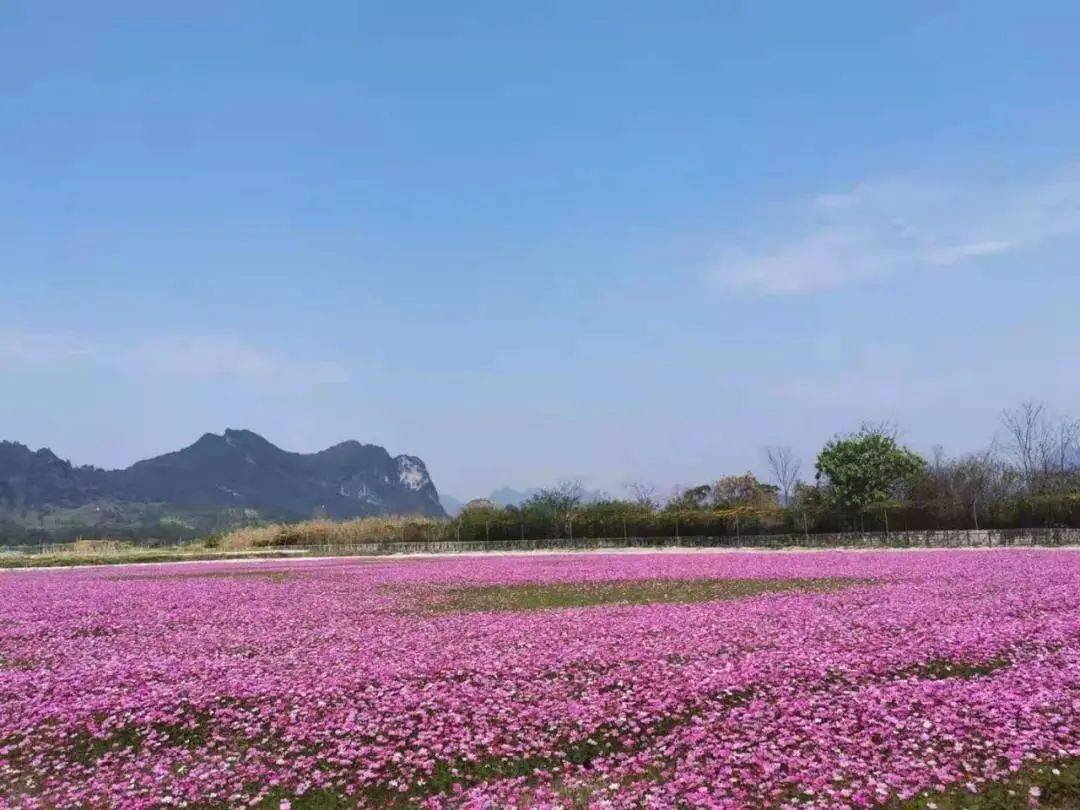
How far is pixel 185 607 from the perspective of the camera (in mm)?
20531

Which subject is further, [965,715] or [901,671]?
[901,671]

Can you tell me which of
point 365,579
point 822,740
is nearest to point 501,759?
point 822,740

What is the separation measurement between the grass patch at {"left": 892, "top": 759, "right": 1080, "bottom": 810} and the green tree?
4659 centimetres

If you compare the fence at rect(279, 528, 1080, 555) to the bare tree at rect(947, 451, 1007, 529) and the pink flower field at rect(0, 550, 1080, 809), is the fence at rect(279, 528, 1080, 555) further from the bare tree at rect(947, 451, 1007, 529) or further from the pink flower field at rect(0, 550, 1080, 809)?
the pink flower field at rect(0, 550, 1080, 809)

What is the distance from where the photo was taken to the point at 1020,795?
6.06m

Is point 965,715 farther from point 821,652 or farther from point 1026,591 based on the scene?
point 1026,591

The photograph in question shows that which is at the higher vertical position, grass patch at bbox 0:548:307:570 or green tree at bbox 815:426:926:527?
green tree at bbox 815:426:926:527

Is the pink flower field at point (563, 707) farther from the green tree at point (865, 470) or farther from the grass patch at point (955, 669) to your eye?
the green tree at point (865, 470)

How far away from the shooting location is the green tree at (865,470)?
5191cm

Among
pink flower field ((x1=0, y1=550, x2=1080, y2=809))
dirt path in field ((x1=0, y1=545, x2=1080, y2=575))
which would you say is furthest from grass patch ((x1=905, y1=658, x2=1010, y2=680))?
dirt path in field ((x1=0, y1=545, x2=1080, y2=575))

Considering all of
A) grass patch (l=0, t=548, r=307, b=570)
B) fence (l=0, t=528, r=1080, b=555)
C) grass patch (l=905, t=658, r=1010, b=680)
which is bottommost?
grass patch (l=0, t=548, r=307, b=570)

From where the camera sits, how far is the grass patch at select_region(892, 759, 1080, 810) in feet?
19.4

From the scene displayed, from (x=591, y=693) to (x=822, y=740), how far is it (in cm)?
287

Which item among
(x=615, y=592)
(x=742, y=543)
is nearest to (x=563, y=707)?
(x=615, y=592)
